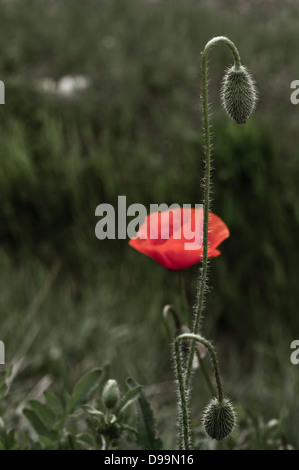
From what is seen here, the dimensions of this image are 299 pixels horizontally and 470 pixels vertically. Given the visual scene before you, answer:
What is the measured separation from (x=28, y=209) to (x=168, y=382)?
1.14 meters

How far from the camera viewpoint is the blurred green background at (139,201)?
246 centimetres

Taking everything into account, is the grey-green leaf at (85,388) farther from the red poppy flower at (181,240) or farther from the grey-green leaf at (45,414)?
the red poppy flower at (181,240)

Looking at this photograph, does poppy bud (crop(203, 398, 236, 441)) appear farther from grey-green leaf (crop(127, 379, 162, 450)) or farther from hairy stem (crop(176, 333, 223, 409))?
grey-green leaf (crop(127, 379, 162, 450))

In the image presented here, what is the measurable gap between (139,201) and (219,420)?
2020 mm

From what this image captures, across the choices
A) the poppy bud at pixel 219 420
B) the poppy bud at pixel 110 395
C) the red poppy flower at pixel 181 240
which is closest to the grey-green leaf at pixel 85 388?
the poppy bud at pixel 110 395

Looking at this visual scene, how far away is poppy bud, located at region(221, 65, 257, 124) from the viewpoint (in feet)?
3.60

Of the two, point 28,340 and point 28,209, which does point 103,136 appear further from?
point 28,340

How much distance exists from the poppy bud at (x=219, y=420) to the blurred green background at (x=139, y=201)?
37 cm

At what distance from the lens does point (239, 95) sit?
110 cm

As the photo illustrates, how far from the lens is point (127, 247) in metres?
2.98

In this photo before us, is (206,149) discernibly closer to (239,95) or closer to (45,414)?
(239,95)

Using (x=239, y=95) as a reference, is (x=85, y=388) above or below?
below

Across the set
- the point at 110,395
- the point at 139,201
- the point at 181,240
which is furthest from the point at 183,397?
the point at 139,201

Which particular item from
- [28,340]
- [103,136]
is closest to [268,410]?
[28,340]
